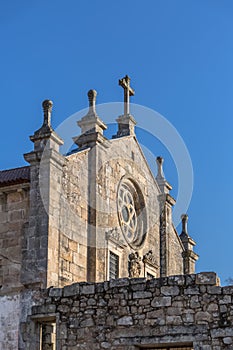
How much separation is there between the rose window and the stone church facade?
0.04m

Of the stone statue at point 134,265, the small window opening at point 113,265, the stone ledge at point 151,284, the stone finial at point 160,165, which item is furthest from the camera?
the stone finial at point 160,165

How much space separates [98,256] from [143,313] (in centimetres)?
901

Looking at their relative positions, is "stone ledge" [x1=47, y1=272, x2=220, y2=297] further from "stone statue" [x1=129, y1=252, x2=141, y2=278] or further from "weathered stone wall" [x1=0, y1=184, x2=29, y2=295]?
"stone statue" [x1=129, y1=252, x2=141, y2=278]

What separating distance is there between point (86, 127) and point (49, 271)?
5872 mm

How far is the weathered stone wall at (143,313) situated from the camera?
1145 centimetres

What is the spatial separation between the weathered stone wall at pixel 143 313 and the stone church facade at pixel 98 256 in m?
0.02

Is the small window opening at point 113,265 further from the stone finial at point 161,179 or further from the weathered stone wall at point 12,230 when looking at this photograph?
the stone finial at point 161,179

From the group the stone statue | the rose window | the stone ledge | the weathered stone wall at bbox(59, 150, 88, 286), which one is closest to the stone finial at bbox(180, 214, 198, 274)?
the rose window

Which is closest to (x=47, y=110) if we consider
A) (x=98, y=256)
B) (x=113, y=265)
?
(x=98, y=256)

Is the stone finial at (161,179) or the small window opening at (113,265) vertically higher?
the stone finial at (161,179)

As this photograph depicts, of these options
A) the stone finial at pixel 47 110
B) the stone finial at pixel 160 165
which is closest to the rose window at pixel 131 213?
the stone finial at pixel 160 165

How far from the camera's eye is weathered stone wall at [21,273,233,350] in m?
11.5

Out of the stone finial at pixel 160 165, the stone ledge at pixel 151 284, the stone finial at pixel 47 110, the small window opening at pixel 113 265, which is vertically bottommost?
the stone ledge at pixel 151 284

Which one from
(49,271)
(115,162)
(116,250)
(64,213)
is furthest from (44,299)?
(115,162)
